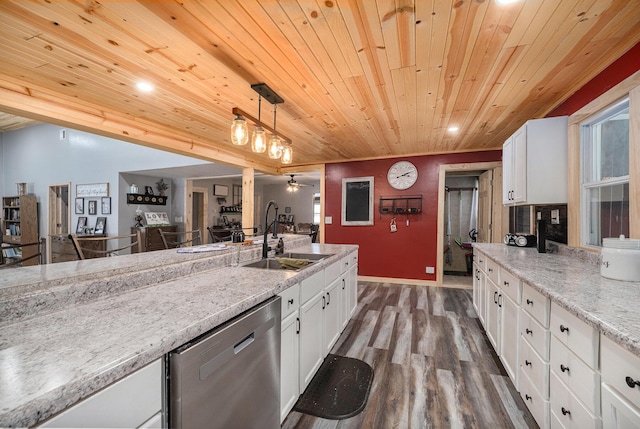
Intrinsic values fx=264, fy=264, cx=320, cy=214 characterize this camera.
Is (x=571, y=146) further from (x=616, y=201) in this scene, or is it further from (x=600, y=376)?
(x=600, y=376)

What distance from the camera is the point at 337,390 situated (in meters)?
1.87

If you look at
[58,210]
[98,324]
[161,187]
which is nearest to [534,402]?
[98,324]

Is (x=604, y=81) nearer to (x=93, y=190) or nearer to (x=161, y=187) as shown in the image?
(x=161, y=187)

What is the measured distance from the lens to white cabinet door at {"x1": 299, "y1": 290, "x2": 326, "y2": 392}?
5.66 ft

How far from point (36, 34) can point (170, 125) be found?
1620 millimetres

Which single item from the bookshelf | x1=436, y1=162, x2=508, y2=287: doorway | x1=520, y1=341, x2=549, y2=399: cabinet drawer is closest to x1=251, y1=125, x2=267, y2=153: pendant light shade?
x1=520, y1=341, x2=549, y2=399: cabinet drawer

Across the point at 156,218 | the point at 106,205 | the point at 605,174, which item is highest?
the point at 605,174

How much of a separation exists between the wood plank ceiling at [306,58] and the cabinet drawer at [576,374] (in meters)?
1.65

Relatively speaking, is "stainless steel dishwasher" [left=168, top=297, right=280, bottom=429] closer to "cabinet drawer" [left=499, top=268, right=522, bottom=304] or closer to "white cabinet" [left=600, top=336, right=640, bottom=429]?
"white cabinet" [left=600, top=336, right=640, bottom=429]

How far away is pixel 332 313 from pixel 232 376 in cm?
138

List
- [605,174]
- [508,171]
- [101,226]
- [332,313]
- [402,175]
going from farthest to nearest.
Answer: [101,226] < [402,175] < [508,171] < [332,313] < [605,174]

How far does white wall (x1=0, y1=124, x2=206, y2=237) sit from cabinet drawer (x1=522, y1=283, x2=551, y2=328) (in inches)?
208

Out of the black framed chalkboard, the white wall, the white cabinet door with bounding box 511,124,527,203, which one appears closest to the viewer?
the white cabinet door with bounding box 511,124,527,203

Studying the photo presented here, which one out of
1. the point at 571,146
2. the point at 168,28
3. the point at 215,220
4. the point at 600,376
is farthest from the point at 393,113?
the point at 215,220
